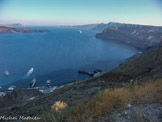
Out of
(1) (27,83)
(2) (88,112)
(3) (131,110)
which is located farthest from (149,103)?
(1) (27,83)

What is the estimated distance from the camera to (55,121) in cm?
278

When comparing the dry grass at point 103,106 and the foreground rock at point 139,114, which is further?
the dry grass at point 103,106

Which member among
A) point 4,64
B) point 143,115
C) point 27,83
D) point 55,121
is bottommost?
point 27,83

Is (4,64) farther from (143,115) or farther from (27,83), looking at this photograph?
(143,115)

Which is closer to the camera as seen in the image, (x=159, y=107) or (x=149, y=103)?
(x=159, y=107)

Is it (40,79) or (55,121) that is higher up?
(55,121)

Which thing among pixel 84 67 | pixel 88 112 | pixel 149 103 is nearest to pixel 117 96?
pixel 149 103

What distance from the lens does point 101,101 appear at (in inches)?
135

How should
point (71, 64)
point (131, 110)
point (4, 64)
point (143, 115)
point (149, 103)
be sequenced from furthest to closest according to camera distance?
1. point (71, 64)
2. point (4, 64)
3. point (149, 103)
4. point (131, 110)
5. point (143, 115)

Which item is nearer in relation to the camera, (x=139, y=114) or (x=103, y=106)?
(x=139, y=114)

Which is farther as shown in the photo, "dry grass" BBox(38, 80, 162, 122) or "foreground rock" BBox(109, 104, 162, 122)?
"dry grass" BBox(38, 80, 162, 122)

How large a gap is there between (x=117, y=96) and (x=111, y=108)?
0.59 m

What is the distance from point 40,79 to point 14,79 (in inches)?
246

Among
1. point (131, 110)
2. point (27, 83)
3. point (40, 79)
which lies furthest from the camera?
point (40, 79)
